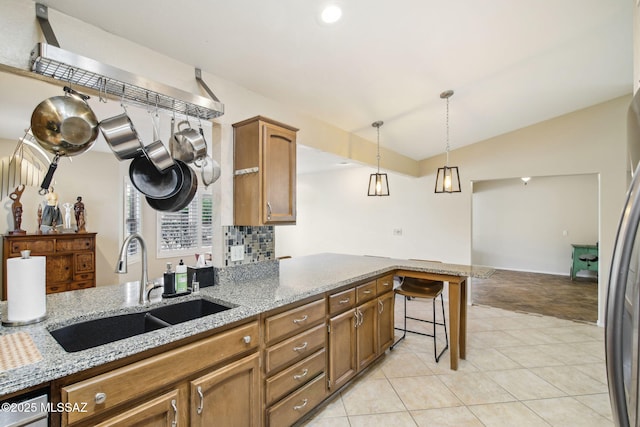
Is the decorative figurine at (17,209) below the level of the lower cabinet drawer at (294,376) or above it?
above

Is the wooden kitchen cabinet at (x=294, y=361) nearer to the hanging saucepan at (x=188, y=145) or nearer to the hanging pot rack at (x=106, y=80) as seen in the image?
the hanging saucepan at (x=188, y=145)

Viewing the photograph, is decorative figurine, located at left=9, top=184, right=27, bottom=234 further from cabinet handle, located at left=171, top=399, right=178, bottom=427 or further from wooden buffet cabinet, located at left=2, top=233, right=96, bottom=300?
cabinet handle, located at left=171, top=399, right=178, bottom=427

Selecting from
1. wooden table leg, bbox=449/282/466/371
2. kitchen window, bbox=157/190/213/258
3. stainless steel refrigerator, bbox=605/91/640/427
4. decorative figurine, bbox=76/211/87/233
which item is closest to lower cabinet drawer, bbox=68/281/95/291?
decorative figurine, bbox=76/211/87/233

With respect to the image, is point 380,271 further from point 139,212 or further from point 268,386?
point 139,212

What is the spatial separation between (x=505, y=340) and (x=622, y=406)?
3.15 m

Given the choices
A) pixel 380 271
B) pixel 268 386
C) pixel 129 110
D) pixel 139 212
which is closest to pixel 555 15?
pixel 380 271

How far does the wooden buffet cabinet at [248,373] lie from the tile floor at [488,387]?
0.72 ft

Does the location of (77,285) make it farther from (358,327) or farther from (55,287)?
(358,327)

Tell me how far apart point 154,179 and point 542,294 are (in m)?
6.38

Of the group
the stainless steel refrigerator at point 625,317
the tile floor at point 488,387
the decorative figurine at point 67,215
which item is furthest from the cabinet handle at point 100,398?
the decorative figurine at point 67,215

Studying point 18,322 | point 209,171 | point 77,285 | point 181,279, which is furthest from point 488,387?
point 77,285

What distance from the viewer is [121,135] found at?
1.47 metres

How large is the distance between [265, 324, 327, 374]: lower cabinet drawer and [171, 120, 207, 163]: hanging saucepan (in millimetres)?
1253

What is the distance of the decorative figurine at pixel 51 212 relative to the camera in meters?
3.27
